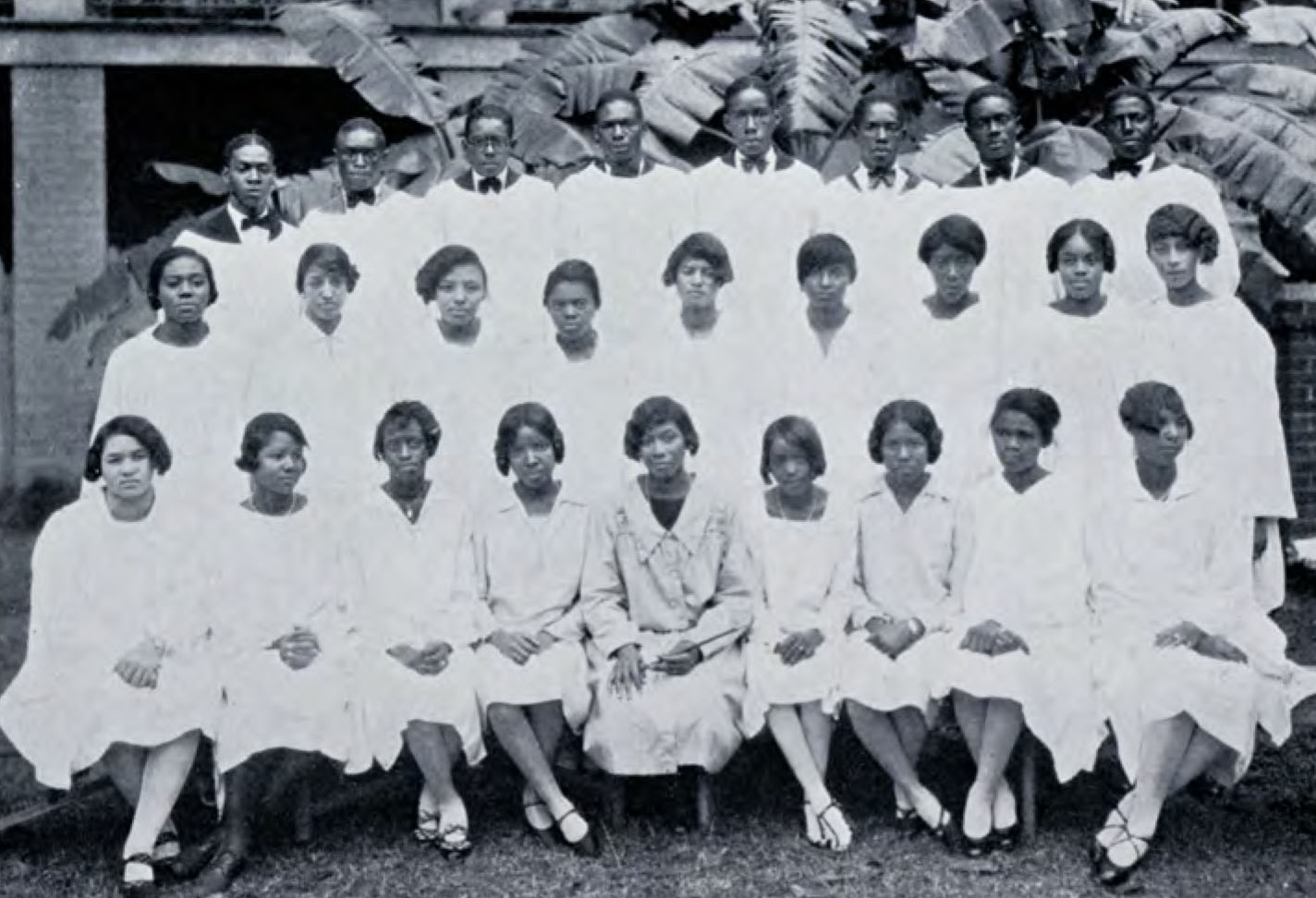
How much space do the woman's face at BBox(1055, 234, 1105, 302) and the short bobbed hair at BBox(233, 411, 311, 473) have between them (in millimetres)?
2344

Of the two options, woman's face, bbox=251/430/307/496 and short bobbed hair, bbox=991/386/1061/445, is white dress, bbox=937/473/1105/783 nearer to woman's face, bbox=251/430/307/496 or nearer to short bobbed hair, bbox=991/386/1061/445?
short bobbed hair, bbox=991/386/1061/445

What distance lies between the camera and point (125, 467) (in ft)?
15.1

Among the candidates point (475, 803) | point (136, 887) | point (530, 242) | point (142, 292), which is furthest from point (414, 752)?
point (142, 292)

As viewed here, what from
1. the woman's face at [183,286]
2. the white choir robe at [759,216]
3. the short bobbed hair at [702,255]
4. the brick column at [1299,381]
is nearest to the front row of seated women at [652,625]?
the woman's face at [183,286]

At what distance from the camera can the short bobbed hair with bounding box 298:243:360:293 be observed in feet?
17.6

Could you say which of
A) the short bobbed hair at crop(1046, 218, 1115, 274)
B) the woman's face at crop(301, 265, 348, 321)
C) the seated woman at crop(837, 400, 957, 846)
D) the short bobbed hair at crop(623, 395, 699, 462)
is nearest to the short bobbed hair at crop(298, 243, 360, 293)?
the woman's face at crop(301, 265, 348, 321)

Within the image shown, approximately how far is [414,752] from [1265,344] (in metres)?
2.92

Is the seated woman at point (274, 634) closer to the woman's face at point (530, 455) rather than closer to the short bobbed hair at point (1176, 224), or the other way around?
the woman's face at point (530, 455)

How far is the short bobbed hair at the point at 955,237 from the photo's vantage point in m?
5.22

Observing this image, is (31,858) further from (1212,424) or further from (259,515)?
(1212,424)

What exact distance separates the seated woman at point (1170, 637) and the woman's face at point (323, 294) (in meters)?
2.48

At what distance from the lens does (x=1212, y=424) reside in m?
5.18

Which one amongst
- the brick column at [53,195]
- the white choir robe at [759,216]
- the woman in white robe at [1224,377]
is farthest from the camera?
the brick column at [53,195]

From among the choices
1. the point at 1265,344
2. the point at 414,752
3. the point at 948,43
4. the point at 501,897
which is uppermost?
the point at 948,43
